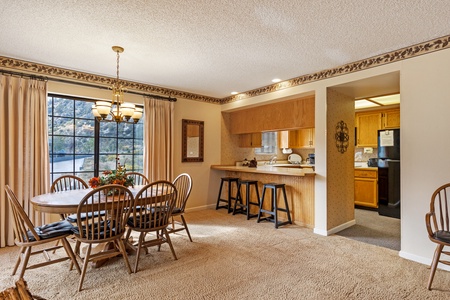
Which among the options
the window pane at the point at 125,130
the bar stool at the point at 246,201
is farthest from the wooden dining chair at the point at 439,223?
the window pane at the point at 125,130

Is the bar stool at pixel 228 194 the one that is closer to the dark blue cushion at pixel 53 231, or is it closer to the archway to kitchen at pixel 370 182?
the archway to kitchen at pixel 370 182

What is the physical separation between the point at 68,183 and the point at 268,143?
511 cm

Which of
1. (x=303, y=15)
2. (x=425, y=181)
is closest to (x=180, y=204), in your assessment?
(x=303, y=15)

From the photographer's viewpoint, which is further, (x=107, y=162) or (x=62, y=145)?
(x=107, y=162)

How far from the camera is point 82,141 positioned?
4102 millimetres

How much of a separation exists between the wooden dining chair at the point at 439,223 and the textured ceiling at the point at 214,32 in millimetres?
1706

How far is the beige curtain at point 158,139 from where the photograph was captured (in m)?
4.55


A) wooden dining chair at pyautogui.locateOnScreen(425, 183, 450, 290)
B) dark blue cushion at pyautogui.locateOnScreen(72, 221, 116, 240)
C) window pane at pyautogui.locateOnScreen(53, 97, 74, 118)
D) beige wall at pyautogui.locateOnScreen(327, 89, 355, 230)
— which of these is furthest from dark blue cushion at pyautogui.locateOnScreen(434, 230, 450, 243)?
window pane at pyautogui.locateOnScreen(53, 97, 74, 118)

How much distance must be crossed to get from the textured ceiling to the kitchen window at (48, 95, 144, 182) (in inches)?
26.7

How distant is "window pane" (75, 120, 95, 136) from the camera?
4069mm

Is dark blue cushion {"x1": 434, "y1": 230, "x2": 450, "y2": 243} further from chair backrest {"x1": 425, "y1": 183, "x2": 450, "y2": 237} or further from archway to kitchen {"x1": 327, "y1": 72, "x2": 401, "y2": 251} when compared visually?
archway to kitchen {"x1": 327, "y1": 72, "x2": 401, "y2": 251}

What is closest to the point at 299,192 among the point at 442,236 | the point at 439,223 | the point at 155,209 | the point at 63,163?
the point at 439,223

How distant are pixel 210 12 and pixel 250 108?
327 cm

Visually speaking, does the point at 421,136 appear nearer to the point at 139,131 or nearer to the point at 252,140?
the point at 252,140
